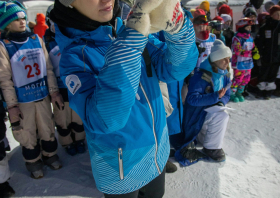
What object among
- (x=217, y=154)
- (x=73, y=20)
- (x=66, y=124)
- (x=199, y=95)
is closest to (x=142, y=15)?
(x=73, y=20)

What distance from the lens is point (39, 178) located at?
2.47m

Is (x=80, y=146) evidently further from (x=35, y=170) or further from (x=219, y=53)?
(x=219, y=53)

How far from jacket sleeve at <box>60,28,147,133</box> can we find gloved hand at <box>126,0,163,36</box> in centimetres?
2

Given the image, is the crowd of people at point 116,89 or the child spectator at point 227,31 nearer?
the crowd of people at point 116,89

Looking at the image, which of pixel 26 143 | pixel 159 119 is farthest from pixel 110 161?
pixel 26 143

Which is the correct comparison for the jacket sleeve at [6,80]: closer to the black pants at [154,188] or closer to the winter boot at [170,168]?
the black pants at [154,188]

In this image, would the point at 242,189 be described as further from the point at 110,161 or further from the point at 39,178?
the point at 39,178

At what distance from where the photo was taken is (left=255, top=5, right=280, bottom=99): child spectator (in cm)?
460

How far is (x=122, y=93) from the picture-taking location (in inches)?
27.3

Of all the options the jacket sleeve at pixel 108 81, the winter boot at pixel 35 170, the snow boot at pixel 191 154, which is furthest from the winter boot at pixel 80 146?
the jacket sleeve at pixel 108 81

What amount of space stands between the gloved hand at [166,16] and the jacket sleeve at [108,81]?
7 centimetres

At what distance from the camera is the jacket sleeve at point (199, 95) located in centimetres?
243

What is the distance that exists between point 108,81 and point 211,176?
2.15 metres

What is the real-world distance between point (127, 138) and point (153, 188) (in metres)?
0.53
